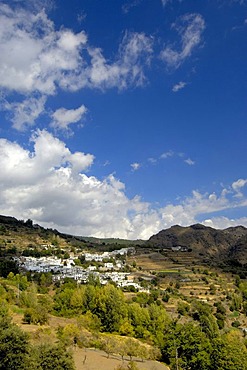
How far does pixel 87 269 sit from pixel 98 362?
81.4 metres

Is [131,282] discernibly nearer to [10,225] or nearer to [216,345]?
[216,345]

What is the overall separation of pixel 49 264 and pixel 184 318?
57632 millimetres

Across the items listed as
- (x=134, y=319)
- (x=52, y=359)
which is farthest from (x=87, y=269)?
(x=52, y=359)

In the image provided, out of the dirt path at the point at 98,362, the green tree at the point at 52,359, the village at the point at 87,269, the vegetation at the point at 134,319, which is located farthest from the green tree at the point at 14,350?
the village at the point at 87,269

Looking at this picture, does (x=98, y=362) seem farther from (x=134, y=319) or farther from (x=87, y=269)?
(x=87, y=269)

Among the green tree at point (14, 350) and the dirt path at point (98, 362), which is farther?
the dirt path at point (98, 362)

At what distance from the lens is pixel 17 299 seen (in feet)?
240

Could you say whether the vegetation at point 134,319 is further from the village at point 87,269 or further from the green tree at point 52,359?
the village at point 87,269

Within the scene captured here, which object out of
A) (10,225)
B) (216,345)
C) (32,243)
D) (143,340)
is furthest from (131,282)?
(10,225)

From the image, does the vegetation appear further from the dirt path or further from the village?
the village

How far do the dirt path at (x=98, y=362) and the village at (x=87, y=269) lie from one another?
4821 centimetres

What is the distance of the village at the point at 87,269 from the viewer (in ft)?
342

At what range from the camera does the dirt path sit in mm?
41594

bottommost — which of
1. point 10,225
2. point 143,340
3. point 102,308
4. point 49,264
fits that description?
point 143,340
